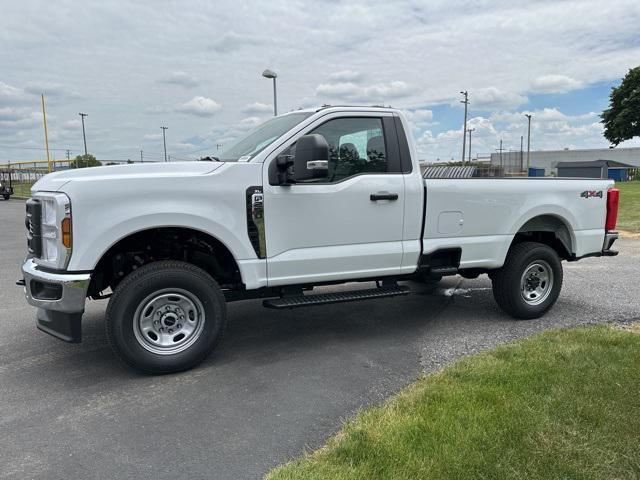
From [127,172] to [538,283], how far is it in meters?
4.39

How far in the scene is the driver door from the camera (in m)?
4.37

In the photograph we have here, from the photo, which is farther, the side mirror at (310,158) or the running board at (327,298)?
the running board at (327,298)

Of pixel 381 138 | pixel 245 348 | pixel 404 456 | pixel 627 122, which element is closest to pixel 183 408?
pixel 245 348

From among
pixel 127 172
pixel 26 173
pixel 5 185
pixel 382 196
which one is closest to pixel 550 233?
pixel 382 196

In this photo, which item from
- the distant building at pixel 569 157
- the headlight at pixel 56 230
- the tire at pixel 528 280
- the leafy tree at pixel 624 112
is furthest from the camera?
the distant building at pixel 569 157

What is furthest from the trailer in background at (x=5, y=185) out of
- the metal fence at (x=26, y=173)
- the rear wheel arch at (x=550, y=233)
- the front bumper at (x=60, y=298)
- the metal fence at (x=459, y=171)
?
the rear wheel arch at (x=550, y=233)

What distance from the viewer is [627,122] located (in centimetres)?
5444

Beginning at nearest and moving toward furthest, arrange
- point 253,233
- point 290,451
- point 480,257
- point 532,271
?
point 290,451 → point 253,233 → point 480,257 → point 532,271

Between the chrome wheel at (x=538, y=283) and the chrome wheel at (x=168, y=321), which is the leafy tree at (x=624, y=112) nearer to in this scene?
the chrome wheel at (x=538, y=283)

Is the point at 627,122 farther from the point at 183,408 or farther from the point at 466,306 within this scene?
the point at 183,408

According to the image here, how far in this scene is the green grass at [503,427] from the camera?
8.91 feet

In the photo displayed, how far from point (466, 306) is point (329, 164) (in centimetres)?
280

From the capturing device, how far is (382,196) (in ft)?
15.3

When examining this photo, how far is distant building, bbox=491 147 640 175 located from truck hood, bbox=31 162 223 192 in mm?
87172
